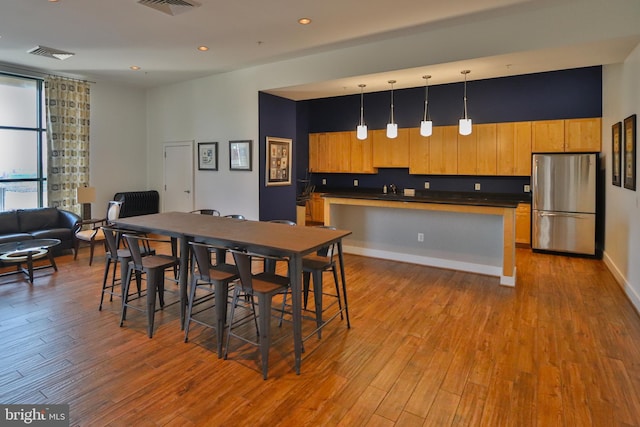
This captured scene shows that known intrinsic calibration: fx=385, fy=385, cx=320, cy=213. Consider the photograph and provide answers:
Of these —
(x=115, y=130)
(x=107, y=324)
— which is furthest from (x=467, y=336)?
(x=115, y=130)

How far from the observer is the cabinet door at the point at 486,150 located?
693 cm

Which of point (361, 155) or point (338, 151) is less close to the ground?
point (338, 151)

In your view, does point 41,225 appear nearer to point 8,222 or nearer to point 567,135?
point 8,222

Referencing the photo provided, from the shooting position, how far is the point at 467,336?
326 centimetres

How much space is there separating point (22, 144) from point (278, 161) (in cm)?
418

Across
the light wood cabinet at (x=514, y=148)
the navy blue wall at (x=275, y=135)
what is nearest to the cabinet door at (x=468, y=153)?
the light wood cabinet at (x=514, y=148)

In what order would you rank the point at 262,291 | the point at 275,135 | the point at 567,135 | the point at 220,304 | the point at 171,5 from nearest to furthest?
the point at 262,291
the point at 220,304
the point at 171,5
the point at 567,135
the point at 275,135

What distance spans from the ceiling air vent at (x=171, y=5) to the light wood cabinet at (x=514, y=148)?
5.46 m

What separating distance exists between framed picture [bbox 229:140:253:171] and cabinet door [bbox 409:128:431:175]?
3.33m

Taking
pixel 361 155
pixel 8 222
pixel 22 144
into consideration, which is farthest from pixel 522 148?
pixel 22 144

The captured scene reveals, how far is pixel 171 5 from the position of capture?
3.65m

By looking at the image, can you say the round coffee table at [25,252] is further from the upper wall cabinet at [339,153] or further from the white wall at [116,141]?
the upper wall cabinet at [339,153]

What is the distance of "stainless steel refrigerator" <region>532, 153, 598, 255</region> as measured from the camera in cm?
595

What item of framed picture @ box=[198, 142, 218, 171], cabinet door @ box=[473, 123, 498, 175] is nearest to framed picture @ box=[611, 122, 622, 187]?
cabinet door @ box=[473, 123, 498, 175]
